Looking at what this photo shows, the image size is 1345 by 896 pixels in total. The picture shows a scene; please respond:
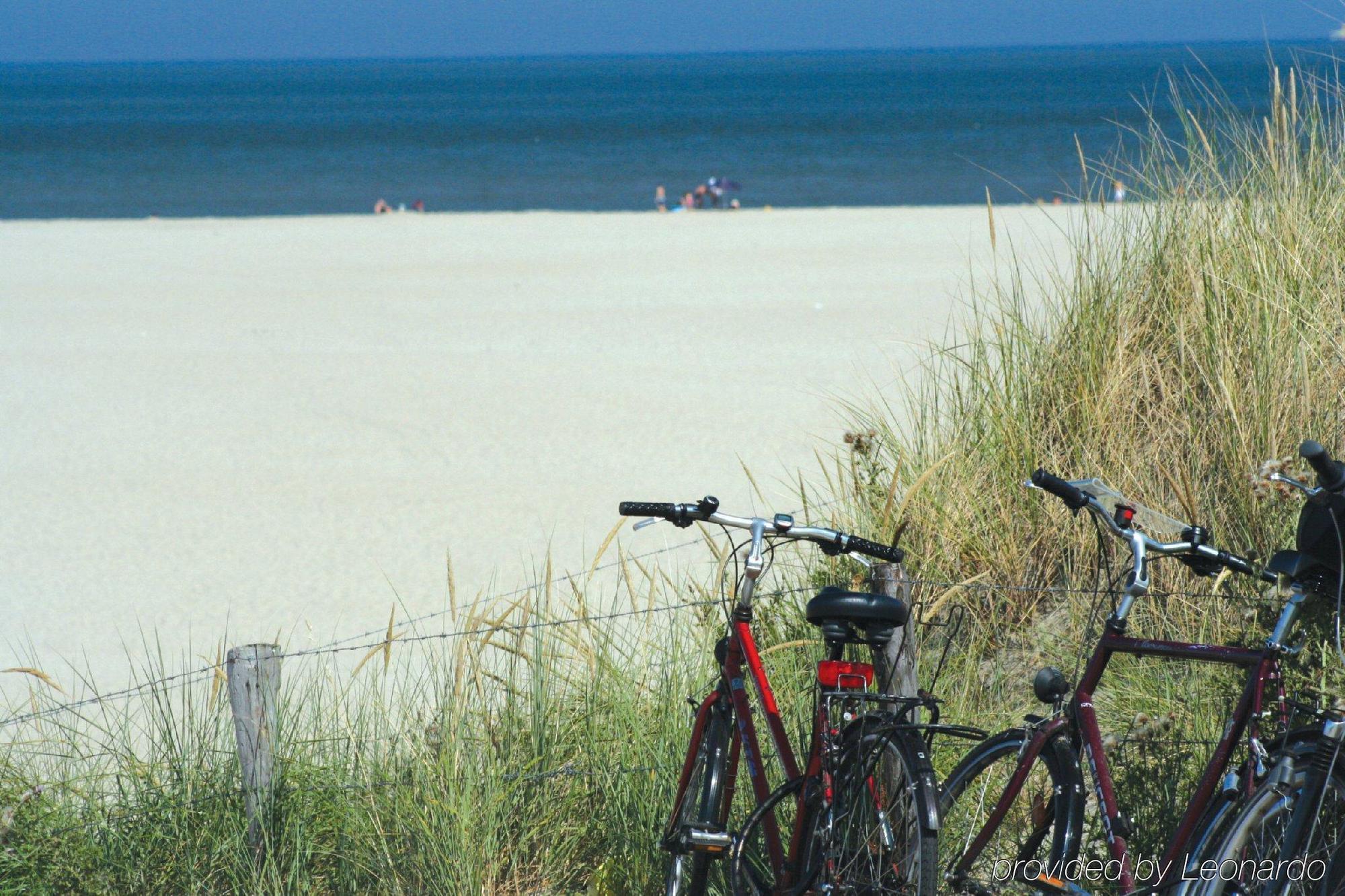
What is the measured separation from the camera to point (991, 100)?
3489 inches

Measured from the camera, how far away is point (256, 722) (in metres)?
3.26

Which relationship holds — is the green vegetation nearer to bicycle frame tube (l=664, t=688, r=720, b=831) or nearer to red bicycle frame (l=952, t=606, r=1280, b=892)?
bicycle frame tube (l=664, t=688, r=720, b=831)

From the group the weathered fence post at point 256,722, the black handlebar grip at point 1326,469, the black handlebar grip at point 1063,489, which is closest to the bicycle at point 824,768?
the black handlebar grip at point 1063,489

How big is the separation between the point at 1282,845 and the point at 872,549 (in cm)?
92

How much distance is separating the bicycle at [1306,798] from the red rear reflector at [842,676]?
697 millimetres

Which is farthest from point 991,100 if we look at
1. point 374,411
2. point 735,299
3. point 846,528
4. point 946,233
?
point 846,528

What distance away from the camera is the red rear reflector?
8.93 ft

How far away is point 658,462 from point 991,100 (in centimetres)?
8480

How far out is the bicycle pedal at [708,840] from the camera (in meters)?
2.91

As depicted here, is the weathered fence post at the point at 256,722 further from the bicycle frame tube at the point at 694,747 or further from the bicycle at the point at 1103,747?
the bicycle at the point at 1103,747

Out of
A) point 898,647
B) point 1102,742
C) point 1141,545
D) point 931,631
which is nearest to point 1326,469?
point 1141,545

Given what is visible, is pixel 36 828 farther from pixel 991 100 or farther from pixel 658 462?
pixel 991 100

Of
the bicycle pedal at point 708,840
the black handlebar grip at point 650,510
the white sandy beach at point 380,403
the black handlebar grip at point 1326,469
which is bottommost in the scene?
the white sandy beach at point 380,403

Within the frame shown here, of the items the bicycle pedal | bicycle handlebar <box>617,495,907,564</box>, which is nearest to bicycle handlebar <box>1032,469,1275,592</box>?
bicycle handlebar <box>617,495,907,564</box>
